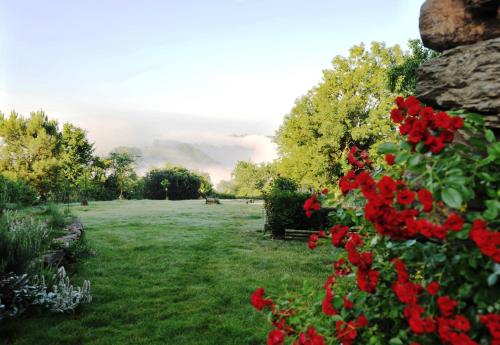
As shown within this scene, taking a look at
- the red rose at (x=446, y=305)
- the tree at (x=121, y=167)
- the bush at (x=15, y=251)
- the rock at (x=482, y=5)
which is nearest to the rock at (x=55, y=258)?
the bush at (x=15, y=251)

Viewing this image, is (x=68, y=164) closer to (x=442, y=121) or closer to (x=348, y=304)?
(x=348, y=304)

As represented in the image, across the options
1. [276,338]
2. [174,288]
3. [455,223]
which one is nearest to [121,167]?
[174,288]

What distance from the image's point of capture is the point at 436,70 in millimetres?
2834

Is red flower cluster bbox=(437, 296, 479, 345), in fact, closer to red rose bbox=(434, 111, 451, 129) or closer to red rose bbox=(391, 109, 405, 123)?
red rose bbox=(434, 111, 451, 129)

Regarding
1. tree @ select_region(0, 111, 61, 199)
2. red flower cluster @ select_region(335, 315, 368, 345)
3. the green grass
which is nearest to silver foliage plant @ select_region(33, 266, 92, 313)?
the green grass

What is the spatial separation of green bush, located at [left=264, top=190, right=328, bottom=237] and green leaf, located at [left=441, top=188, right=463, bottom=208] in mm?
11234

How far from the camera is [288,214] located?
42.6 ft

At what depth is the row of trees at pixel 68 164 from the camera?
4259 cm

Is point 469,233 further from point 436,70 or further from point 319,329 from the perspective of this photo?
point 436,70

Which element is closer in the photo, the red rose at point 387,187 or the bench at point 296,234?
the red rose at point 387,187

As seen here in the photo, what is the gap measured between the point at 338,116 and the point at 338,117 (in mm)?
92

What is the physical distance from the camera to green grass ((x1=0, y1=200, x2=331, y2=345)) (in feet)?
14.9

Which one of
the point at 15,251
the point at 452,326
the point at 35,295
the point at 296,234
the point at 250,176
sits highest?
the point at 250,176

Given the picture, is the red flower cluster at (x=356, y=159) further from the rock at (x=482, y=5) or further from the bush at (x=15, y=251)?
the bush at (x=15, y=251)
